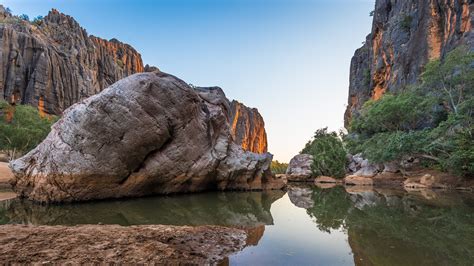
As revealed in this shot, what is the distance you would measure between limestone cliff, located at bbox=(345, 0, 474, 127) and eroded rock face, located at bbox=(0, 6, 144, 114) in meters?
58.6

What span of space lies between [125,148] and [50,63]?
55.2 meters

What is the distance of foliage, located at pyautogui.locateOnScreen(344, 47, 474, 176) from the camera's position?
19516 mm

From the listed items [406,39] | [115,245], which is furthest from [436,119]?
[115,245]

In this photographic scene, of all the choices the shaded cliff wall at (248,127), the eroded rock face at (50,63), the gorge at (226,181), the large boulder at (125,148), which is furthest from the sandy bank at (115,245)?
the shaded cliff wall at (248,127)

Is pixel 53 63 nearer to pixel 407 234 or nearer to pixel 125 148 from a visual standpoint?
pixel 125 148

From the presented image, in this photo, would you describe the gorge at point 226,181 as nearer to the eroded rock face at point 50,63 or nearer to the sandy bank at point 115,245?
the sandy bank at point 115,245

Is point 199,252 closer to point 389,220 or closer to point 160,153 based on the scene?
point 389,220

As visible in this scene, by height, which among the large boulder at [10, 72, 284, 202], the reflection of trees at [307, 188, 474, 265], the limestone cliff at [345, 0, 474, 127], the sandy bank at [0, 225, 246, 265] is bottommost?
the sandy bank at [0, 225, 246, 265]

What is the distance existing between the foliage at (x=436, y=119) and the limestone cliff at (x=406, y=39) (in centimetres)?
625

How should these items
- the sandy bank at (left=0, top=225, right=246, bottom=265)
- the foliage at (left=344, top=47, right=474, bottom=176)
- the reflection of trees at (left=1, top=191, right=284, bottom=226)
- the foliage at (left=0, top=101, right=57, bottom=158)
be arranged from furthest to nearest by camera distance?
the foliage at (left=0, top=101, right=57, bottom=158) < the foliage at (left=344, top=47, right=474, bottom=176) < the reflection of trees at (left=1, top=191, right=284, bottom=226) < the sandy bank at (left=0, top=225, right=246, bottom=265)

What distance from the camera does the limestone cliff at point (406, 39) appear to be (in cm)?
3009

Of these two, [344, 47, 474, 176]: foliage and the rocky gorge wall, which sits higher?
the rocky gorge wall

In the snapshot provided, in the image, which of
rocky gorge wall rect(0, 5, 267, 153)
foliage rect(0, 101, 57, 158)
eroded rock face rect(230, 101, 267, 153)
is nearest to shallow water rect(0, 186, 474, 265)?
rocky gorge wall rect(0, 5, 267, 153)

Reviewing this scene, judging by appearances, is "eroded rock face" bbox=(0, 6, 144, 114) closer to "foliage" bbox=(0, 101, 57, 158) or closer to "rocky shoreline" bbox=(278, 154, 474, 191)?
"foliage" bbox=(0, 101, 57, 158)
